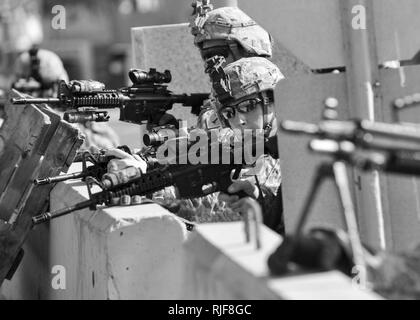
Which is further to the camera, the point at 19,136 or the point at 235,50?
the point at 235,50

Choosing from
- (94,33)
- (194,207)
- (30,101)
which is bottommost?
(94,33)

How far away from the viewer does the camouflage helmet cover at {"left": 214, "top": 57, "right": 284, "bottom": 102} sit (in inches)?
208

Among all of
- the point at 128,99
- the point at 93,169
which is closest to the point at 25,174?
the point at 93,169

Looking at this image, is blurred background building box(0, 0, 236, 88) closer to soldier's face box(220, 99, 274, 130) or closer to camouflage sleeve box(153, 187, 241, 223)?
camouflage sleeve box(153, 187, 241, 223)

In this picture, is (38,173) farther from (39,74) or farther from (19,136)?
(39,74)

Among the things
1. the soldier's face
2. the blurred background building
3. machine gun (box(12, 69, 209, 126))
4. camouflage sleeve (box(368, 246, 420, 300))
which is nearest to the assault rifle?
the soldier's face

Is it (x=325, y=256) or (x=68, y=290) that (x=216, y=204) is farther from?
(x=325, y=256)

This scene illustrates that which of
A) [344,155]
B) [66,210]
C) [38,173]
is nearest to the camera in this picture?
[344,155]

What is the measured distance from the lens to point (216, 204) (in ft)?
18.9

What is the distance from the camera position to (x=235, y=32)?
6262 millimetres

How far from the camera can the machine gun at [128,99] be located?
6109 mm

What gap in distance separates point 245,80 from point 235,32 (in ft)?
3.43

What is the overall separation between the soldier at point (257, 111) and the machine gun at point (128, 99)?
1.09 meters

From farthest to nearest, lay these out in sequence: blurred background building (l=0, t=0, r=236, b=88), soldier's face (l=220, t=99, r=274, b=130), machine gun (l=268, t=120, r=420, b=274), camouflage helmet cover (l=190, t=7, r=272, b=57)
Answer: blurred background building (l=0, t=0, r=236, b=88), camouflage helmet cover (l=190, t=7, r=272, b=57), soldier's face (l=220, t=99, r=274, b=130), machine gun (l=268, t=120, r=420, b=274)
